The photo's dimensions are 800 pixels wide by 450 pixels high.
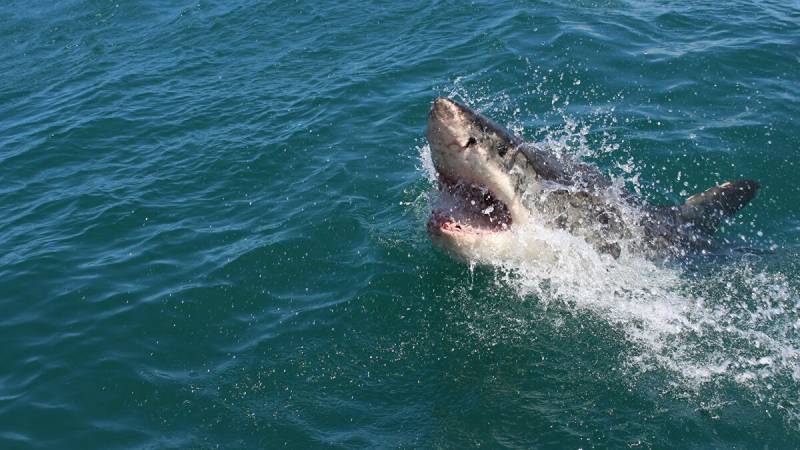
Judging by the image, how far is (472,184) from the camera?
8.16 meters

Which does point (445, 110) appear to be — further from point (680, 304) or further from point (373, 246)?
point (680, 304)

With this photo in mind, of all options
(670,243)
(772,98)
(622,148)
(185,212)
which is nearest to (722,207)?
(670,243)

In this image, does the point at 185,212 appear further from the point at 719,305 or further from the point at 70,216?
the point at 719,305

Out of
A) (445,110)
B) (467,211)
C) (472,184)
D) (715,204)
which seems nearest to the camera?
(445,110)

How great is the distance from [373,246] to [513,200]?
2808mm

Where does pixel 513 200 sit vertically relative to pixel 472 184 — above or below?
below

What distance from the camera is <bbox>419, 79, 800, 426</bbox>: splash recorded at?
797 cm

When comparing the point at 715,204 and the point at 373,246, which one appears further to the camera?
the point at 373,246

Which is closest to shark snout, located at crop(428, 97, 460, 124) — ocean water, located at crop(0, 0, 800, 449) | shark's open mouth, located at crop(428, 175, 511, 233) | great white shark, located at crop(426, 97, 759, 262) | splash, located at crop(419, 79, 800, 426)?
great white shark, located at crop(426, 97, 759, 262)

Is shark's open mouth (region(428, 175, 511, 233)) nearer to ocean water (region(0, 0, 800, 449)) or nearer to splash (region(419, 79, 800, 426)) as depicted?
splash (region(419, 79, 800, 426))

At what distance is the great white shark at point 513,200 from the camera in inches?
313

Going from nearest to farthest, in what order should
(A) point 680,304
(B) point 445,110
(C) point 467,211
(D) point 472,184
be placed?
(B) point 445,110
(D) point 472,184
(C) point 467,211
(A) point 680,304

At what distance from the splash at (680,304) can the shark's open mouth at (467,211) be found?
0.84 ft

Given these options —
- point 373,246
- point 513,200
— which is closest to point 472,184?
point 513,200
